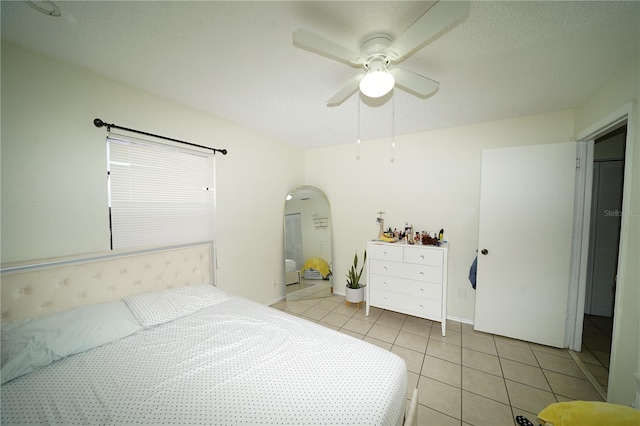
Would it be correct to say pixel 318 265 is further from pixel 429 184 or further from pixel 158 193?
pixel 158 193

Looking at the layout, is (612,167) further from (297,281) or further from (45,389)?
(45,389)

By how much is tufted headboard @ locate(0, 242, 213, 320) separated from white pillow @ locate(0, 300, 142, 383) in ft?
0.41

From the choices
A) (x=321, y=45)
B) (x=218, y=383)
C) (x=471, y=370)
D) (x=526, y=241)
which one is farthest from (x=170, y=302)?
(x=526, y=241)

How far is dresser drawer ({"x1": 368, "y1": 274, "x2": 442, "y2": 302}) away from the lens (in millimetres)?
2521

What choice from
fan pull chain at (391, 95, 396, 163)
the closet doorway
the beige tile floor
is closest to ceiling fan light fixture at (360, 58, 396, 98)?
fan pull chain at (391, 95, 396, 163)

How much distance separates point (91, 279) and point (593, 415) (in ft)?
9.79

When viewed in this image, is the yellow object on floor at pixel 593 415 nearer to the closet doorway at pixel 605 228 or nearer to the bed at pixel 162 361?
the bed at pixel 162 361

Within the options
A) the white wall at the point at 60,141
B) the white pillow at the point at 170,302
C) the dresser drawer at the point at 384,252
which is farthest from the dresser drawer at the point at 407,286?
the white wall at the point at 60,141

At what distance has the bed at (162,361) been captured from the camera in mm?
983

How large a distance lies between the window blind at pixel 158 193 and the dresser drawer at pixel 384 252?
192cm

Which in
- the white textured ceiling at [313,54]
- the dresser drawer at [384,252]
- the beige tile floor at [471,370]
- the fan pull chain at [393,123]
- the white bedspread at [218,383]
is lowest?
the beige tile floor at [471,370]

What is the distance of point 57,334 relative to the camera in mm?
1311

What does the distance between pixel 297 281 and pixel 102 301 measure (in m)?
2.29

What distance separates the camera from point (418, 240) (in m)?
2.88
